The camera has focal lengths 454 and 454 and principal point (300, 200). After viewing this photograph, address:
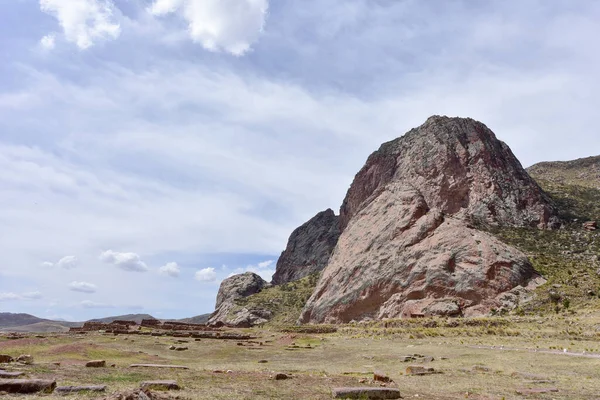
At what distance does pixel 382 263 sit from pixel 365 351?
128ft

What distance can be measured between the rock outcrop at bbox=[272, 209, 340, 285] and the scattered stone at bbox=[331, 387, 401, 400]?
132759 mm

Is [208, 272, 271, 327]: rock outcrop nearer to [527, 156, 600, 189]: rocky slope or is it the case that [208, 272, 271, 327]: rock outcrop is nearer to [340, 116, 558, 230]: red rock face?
[340, 116, 558, 230]: red rock face

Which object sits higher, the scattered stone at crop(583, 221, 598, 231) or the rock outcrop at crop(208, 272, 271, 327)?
the scattered stone at crop(583, 221, 598, 231)

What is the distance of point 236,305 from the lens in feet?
356

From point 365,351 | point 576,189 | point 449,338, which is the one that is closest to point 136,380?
point 365,351

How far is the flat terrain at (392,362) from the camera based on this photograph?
584 inches

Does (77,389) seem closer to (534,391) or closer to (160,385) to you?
(160,385)

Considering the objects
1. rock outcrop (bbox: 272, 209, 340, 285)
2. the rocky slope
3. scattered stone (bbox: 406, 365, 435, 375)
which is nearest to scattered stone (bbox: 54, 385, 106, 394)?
scattered stone (bbox: 406, 365, 435, 375)

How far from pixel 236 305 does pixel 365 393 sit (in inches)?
3903

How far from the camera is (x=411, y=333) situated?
4222 cm

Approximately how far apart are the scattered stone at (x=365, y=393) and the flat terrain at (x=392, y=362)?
447mm

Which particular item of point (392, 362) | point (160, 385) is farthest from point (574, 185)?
point (160, 385)

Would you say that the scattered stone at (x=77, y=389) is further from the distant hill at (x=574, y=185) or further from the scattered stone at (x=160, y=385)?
the distant hill at (x=574, y=185)

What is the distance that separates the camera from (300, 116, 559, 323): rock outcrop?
191 feet
